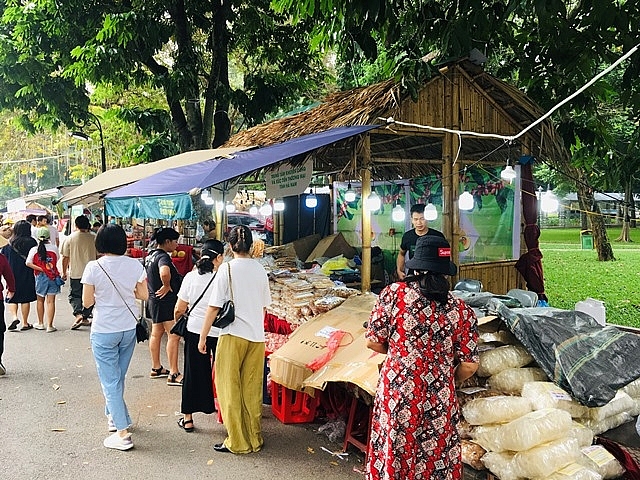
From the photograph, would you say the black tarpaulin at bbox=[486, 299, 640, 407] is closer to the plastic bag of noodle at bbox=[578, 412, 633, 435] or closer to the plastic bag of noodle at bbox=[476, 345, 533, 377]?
the plastic bag of noodle at bbox=[476, 345, 533, 377]

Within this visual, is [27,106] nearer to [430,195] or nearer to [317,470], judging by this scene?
[430,195]

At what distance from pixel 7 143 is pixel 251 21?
66.0 feet

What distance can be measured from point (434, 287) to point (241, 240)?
1861mm

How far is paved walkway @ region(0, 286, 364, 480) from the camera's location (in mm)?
4223

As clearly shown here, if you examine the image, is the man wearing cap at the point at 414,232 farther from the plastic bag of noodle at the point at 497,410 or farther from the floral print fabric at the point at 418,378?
the floral print fabric at the point at 418,378

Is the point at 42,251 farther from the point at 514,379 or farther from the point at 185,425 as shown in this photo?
the point at 514,379

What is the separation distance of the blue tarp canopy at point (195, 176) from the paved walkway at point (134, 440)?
2.11 m

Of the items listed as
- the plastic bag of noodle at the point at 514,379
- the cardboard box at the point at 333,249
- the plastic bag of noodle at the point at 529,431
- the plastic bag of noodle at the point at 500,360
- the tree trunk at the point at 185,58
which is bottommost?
the plastic bag of noodle at the point at 529,431

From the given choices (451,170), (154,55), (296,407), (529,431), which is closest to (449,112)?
(451,170)

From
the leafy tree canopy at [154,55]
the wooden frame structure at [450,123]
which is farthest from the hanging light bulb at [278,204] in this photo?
the wooden frame structure at [450,123]

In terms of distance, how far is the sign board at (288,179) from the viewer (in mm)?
7191

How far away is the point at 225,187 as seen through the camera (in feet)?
24.2

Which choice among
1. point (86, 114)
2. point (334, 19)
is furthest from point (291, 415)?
point (86, 114)

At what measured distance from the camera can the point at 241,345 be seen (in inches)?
176
